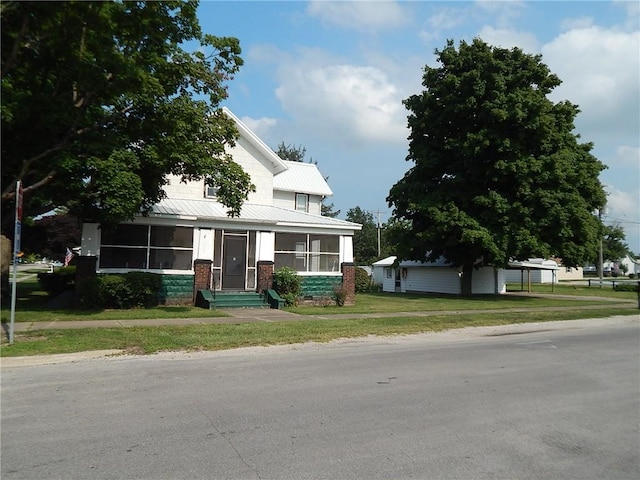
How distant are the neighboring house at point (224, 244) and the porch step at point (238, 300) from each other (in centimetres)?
61

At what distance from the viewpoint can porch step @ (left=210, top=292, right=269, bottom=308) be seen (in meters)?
19.6

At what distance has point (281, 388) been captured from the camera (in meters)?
7.55

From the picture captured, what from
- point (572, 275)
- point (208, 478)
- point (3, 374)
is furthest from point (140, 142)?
point (572, 275)

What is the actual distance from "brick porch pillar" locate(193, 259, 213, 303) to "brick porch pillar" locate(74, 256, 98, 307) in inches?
143

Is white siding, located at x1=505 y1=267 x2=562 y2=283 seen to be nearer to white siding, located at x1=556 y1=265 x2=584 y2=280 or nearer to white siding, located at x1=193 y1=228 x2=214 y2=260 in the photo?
white siding, located at x1=556 y1=265 x2=584 y2=280

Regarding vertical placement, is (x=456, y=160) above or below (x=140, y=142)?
above

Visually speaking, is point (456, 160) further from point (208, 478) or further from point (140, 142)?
point (208, 478)

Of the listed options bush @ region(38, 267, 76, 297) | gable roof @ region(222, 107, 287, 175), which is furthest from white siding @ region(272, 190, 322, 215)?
bush @ region(38, 267, 76, 297)

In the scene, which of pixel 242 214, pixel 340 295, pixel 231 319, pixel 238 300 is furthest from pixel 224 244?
pixel 231 319

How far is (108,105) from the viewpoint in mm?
14969

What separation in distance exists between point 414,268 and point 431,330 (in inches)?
1051

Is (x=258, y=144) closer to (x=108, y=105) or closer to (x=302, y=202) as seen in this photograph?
(x=302, y=202)

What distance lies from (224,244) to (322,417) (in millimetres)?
16018

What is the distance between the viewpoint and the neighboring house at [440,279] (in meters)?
36.7
